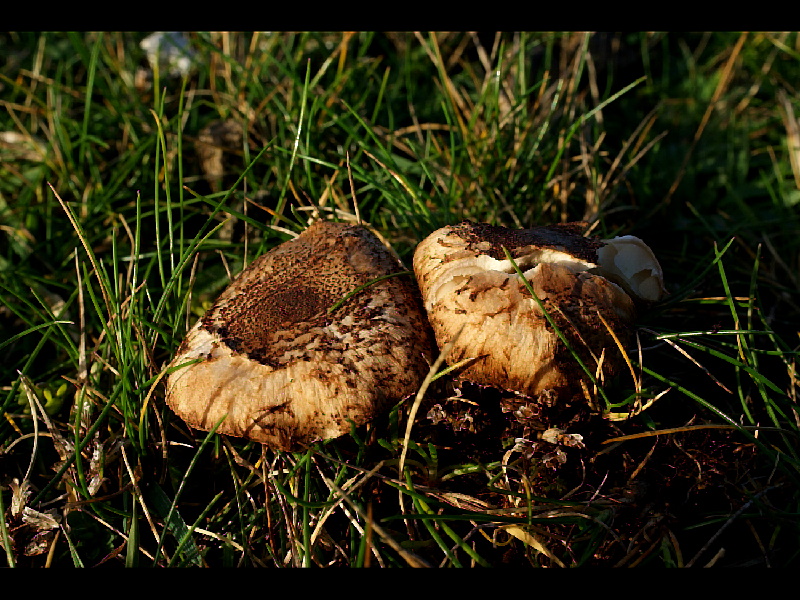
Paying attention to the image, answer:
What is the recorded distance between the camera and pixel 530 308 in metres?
1.71

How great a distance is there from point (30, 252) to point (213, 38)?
5.82 ft

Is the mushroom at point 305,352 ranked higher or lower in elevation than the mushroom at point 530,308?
lower

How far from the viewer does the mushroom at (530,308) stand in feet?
5.60

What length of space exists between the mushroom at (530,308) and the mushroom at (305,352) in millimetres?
144

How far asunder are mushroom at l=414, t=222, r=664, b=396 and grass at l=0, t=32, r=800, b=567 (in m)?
0.18

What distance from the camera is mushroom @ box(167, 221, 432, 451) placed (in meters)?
1.74

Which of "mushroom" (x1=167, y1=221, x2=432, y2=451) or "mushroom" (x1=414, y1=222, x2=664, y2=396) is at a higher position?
"mushroom" (x1=414, y1=222, x2=664, y2=396)

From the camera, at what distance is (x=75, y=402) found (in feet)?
7.51

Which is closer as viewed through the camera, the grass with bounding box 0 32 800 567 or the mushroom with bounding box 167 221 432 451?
the mushroom with bounding box 167 221 432 451

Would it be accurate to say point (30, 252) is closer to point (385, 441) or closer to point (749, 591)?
point (385, 441)

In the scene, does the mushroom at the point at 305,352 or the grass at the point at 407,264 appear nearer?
the mushroom at the point at 305,352

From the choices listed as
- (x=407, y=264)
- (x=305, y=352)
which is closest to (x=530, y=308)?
(x=305, y=352)

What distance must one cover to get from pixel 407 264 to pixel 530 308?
100 centimetres

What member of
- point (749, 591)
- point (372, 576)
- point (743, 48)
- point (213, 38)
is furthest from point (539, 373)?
point (743, 48)
